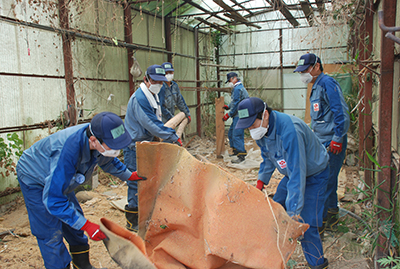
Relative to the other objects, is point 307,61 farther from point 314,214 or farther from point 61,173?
point 61,173

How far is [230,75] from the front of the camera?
7566mm

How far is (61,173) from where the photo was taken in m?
2.10

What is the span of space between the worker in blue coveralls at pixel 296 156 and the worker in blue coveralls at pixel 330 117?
1.05 metres

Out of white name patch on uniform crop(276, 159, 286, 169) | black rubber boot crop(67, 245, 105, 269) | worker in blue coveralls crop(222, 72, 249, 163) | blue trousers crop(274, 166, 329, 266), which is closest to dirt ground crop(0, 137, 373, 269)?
blue trousers crop(274, 166, 329, 266)

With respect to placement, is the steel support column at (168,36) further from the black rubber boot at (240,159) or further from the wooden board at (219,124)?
the black rubber boot at (240,159)

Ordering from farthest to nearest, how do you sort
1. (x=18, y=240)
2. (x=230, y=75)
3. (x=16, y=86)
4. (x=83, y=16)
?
(x=230, y=75)
(x=83, y=16)
(x=16, y=86)
(x=18, y=240)

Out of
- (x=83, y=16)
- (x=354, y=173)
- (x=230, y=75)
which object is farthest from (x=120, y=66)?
(x=354, y=173)

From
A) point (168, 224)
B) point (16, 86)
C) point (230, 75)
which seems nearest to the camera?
point (168, 224)

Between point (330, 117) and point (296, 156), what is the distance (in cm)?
178

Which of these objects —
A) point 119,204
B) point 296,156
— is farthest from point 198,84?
point 296,156

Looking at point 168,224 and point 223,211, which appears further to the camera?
point 168,224

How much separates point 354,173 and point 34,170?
5.88 m

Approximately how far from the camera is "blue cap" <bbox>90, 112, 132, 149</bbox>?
6.86 ft

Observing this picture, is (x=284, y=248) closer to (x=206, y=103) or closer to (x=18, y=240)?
(x=18, y=240)
